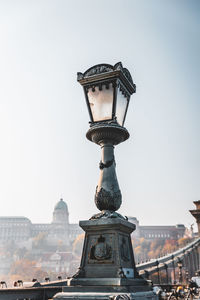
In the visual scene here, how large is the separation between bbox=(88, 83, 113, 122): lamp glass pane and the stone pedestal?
3.80ft

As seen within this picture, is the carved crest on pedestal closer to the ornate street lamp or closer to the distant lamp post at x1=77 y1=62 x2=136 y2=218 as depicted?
the ornate street lamp

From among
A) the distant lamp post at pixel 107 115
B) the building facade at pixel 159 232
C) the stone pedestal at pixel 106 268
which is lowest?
the stone pedestal at pixel 106 268

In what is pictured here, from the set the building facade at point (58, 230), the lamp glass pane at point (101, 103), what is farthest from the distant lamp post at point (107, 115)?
the building facade at point (58, 230)

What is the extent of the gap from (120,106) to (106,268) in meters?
1.73

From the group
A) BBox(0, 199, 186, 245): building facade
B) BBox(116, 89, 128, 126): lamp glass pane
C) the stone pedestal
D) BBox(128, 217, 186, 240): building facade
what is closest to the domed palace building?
BBox(0, 199, 186, 245): building facade

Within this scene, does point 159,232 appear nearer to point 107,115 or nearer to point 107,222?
point 107,115

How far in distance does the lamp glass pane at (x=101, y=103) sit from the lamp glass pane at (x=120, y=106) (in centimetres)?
10

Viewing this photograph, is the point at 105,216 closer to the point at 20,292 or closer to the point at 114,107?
the point at 114,107

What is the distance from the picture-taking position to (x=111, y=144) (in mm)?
→ 3436

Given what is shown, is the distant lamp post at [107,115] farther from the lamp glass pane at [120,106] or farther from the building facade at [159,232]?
the building facade at [159,232]

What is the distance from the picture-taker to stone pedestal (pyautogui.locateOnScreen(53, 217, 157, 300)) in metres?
2.64

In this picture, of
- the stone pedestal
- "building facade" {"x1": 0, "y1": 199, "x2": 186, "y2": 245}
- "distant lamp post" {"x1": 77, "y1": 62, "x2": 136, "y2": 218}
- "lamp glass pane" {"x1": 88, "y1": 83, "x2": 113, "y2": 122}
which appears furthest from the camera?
"building facade" {"x1": 0, "y1": 199, "x2": 186, "y2": 245}

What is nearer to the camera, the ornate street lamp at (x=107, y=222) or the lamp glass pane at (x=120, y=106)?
the ornate street lamp at (x=107, y=222)

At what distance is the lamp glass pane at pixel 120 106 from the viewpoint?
353 cm
